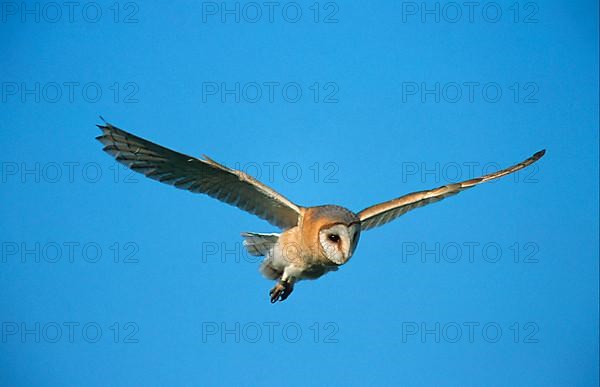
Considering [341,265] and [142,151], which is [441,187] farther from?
[142,151]

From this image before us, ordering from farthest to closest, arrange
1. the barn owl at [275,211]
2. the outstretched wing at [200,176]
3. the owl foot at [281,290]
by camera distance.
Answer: the owl foot at [281,290] → the barn owl at [275,211] → the outstretched wing at [200,176]

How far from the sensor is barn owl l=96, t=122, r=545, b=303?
577cm

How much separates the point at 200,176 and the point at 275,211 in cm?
81

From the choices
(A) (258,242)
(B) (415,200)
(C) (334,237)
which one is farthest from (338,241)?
(B) (415,200)

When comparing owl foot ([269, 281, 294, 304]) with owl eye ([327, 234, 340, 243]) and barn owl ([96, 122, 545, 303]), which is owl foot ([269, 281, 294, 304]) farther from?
owl eye ([327, 234, 340, 243])

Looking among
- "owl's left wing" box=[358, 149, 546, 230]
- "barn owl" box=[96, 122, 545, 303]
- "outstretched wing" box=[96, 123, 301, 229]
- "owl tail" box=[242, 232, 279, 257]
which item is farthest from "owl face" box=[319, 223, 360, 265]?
"owl's left wing" box=[358, 149, 546, 230]

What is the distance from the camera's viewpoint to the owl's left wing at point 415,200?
6.78 meters

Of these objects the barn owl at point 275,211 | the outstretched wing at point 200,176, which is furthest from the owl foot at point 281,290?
the outstretched wing at point 200,176

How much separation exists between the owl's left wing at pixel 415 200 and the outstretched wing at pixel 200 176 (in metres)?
0.87

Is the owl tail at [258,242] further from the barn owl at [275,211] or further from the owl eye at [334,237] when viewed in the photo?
the owl eye at [334,237]

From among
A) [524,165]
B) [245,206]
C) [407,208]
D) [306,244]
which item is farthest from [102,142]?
[524,165]

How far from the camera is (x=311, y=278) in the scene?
6.53 metres

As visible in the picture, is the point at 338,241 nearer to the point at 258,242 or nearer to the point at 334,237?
the point at 334,237

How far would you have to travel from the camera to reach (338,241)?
5855mm
